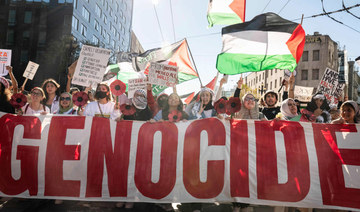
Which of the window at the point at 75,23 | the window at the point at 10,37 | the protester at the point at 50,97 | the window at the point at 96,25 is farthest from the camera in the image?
the window at the point at 96,25

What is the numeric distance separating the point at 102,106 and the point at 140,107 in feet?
2.21

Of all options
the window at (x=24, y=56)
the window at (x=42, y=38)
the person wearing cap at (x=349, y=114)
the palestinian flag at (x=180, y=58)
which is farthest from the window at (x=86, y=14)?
the person wearing cap at (x=349, y=114)

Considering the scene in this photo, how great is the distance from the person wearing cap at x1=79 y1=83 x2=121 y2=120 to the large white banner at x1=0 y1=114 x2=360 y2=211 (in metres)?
0.47

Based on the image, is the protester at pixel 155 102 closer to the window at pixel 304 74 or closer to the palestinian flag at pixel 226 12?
the palestinian flag at pixel 226 12

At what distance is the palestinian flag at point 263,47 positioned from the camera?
4.77 metres

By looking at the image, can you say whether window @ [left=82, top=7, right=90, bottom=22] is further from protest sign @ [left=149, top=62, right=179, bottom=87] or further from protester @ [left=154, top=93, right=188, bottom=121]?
protester @ [left=154, top=93, right=188, bottom=121]

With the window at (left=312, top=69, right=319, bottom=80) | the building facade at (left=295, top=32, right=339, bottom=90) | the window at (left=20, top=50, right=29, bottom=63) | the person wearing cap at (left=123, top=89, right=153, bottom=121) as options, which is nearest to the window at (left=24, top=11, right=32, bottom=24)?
the window at (left=20, top=50, right=29, bottom=63)

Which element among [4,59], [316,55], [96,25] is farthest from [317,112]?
[316,55]

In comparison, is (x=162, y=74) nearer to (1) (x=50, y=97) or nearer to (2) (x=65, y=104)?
(2) (x=65, y=104)

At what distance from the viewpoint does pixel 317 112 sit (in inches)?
169

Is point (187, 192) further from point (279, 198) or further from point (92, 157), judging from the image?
point (92, 157)

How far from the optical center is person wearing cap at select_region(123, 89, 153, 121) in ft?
13.8

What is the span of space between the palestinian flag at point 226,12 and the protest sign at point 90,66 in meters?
3.07

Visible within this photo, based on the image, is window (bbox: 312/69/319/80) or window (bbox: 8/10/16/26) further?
window (bbox: 312/69/319/80)
